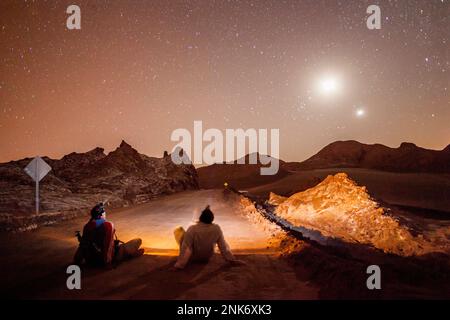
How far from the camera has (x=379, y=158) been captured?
114 meters

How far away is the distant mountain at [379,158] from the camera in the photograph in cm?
9488

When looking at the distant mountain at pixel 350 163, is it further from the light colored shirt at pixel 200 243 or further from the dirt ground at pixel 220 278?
the light colored shirt at pixel 200 243

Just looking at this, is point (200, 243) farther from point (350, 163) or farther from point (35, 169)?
point (350, 163)

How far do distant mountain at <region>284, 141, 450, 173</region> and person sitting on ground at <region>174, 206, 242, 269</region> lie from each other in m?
104

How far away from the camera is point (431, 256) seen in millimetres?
10609

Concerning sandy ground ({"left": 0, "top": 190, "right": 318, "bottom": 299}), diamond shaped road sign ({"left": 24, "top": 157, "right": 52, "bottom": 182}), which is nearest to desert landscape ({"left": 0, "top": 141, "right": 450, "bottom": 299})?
sandy ground ({"left": 0, "top": 190, "right": 318, "bottom": 299})

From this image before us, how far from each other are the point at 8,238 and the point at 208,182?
10815 centimetres

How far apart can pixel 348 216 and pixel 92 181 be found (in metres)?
25.2

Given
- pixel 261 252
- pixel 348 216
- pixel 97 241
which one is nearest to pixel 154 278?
pixel 97 241

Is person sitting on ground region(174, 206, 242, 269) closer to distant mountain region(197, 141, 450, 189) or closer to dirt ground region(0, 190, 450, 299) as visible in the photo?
dirt ground region(0, 190, 450, 299)

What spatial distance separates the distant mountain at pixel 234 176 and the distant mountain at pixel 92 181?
53.3m

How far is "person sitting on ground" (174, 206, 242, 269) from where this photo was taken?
19.5 ft
